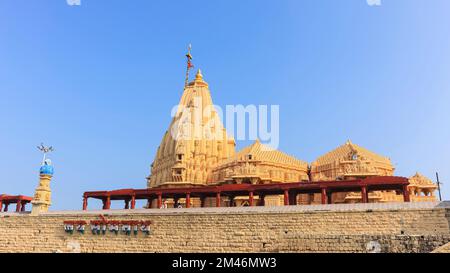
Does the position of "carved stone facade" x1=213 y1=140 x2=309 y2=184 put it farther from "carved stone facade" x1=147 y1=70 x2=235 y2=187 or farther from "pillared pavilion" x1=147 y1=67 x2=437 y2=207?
"carved stone facade" x1=147 y1=70 x2=235 y2=187

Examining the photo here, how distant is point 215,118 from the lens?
55.9 m

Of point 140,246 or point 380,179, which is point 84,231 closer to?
point 140,246

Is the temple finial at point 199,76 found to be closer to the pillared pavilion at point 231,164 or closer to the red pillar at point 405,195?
the pillared pavilion at point 231,164

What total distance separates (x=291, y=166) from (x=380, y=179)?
52.2 feet

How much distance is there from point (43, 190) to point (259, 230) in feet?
70.9

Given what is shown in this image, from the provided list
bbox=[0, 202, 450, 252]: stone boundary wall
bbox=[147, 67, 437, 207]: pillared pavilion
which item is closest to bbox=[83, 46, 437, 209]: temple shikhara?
bbox=[147, 67, 437, 207]: pillared pavilion

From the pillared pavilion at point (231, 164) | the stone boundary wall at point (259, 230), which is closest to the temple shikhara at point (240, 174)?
the pillared pavilion at point (231, 164)

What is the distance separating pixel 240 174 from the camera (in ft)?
140

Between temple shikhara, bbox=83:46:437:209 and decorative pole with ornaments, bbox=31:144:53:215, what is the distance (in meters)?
3.47

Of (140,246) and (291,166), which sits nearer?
(140,246)

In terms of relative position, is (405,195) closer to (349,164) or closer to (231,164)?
(349,164)

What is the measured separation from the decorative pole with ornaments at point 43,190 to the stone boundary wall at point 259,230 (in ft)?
4.30
